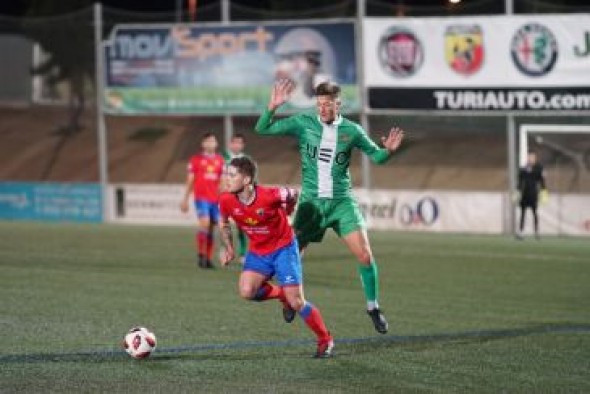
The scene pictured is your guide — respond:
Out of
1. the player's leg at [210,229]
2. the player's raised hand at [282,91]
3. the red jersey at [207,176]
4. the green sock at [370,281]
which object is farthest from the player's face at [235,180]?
the red jersey at [207,176]

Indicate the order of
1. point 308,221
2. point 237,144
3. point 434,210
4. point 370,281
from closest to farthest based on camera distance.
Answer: point 370,281, point 308,221, point 237,144, point 434,210

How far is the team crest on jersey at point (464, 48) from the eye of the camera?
28422 mm

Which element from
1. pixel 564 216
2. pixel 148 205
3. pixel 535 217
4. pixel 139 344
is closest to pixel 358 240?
pixel 139 344

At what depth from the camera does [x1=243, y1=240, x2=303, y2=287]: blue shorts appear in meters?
11.4

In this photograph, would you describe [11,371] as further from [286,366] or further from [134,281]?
[134,281]

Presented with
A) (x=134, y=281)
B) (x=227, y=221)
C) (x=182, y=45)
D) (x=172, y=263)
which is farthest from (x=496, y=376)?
(x=182, y=45)

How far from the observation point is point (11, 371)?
10594 millimetres

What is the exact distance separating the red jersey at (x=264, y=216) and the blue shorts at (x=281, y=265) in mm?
44

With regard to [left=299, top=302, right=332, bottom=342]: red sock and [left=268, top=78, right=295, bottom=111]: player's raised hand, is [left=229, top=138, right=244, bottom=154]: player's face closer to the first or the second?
[left=268, top=78, right=295, bottom=111]: player's raised hand

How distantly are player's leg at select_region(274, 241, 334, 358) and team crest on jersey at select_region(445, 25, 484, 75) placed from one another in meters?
17.7

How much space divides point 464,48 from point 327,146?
16078mm

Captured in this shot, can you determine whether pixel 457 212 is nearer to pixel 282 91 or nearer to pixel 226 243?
pixel 282 91

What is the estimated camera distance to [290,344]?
12219 millimetres

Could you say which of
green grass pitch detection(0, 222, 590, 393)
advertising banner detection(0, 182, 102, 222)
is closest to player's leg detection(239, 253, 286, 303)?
green grass pitch detection(0, 222, 590, 393)
